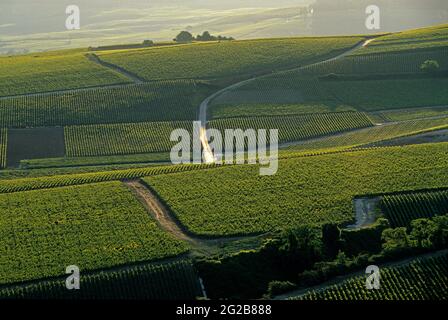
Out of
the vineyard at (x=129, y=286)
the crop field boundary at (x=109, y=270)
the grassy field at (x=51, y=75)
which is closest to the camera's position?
the vineyard at (x=129, y=286)

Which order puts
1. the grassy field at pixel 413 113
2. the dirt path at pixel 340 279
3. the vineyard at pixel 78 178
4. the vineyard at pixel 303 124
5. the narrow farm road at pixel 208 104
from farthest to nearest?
the grassy field at pixel 413 113
the vineyard at pixel 303 124
the narrow farm road at pixel 208 104
the vineyard at pixel 78 178
the dirt path at pixel 340 279

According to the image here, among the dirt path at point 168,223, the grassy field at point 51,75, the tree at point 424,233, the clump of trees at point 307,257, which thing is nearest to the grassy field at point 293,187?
the dirt path at point 168,223

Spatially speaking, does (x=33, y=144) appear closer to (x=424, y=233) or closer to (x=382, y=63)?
(x=424, y=233)

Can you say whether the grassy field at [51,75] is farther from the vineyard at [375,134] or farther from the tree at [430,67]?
the tree at [430,67]

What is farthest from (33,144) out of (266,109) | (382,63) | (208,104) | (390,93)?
(382,63)

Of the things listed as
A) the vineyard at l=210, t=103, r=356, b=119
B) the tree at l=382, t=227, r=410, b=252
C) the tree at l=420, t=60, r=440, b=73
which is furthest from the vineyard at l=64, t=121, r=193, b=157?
the tree at l=420, t=60, r=440, b=73

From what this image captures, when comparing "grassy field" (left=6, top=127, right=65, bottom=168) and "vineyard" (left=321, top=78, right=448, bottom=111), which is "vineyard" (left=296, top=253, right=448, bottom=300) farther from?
"vineyard" (left=321, top=78, right=448, bottom=111)

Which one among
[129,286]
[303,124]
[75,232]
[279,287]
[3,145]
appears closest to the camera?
[279,287]
